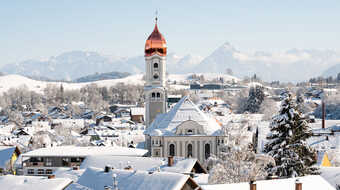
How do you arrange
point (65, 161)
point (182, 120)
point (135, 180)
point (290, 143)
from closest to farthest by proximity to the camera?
1. point (135, 180)
2. point (290, 143)
3. point (65, 161)
4. point (182, 120)

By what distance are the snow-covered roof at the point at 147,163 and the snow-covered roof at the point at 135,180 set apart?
943cm

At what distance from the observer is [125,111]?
171000 millimetres

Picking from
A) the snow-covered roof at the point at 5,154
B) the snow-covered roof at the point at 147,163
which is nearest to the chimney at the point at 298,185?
the snow-covered roof at the point at 147,163

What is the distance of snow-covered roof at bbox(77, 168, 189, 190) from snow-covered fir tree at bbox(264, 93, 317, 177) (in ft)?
34.5

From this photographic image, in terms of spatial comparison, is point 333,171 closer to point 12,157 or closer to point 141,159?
point 141,159

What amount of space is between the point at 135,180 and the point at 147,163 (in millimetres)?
15320

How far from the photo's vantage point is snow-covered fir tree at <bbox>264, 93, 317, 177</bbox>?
32.0 m

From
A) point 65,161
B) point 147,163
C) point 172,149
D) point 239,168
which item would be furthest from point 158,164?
point 65,161

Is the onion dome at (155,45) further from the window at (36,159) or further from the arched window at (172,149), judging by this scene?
the window at (36,159)

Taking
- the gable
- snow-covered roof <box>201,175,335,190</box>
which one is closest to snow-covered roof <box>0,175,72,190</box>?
snow-covered roof <box>201,175,335,190</box>

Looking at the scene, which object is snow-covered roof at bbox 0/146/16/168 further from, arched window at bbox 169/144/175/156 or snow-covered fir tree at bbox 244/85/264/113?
snow-covered fir tree at bbox 244/85/264/113

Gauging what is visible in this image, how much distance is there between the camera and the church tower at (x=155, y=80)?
217 feet

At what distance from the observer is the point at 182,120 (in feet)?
181

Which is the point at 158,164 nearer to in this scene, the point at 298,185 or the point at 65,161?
the point at 298,185
